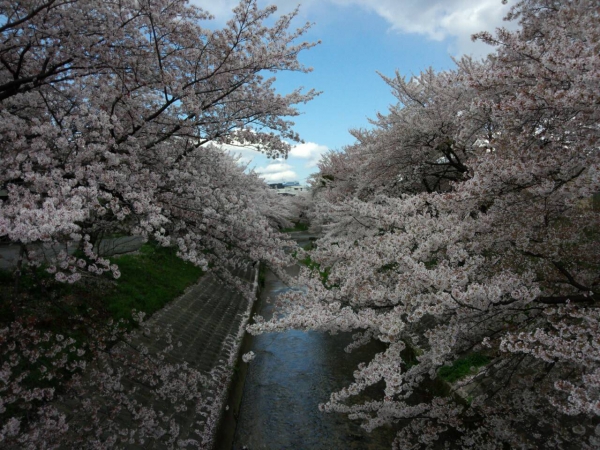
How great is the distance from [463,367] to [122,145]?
7732mm

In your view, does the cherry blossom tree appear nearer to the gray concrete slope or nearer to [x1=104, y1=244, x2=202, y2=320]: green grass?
the gray concrete slope

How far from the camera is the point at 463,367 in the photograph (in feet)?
26.5

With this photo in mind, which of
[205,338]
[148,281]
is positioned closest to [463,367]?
[205,338]

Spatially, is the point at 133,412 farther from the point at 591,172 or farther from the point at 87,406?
the point at 591,172

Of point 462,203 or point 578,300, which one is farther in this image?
point 462,203

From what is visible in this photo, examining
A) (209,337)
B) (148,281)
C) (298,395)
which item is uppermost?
(148,281)

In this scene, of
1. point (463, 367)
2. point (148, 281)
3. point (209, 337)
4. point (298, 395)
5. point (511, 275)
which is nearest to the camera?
point (511, 275)

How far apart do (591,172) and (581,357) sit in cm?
156

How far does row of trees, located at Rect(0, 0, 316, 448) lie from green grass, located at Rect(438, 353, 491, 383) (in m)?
4.40

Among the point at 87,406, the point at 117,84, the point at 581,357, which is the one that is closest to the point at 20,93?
the point at 117,84

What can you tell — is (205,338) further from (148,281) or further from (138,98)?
(138,98)

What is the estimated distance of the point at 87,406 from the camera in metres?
5.44

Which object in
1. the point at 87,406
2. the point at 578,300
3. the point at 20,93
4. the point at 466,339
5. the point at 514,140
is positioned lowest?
the point at 87,406

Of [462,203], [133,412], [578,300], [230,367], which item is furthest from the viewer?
[230,367]
